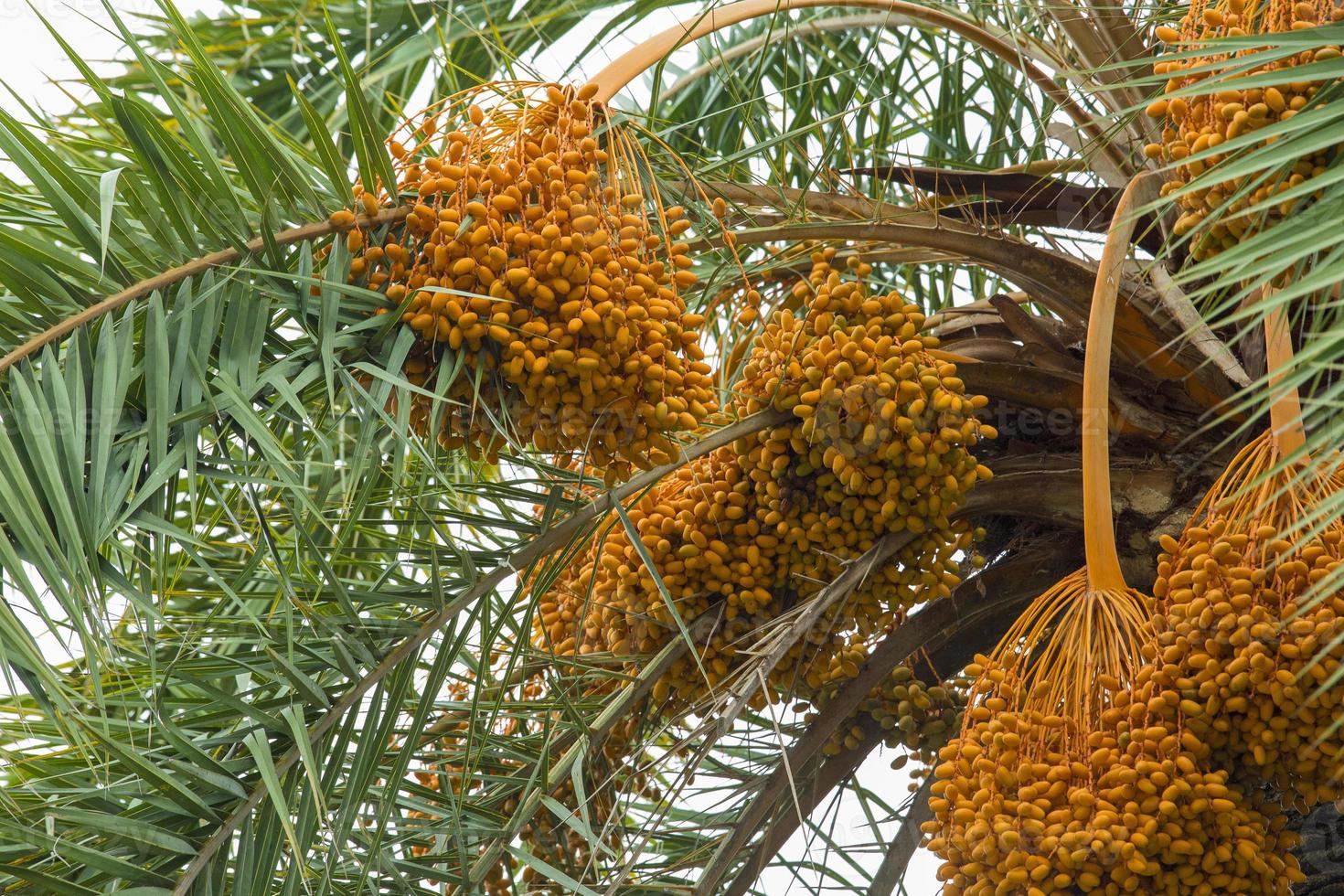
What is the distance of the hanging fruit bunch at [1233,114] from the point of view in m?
1.47

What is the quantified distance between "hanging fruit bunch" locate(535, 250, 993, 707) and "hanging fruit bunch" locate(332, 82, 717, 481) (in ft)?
1.00

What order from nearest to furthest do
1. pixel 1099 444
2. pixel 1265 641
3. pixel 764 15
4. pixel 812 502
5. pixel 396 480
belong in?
pixel 396 480, pixel 1265 641, pixel 1099 444, pixel 812 502, pixel 764 15

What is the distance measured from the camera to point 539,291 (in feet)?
5.20

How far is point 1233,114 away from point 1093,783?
2.68ft

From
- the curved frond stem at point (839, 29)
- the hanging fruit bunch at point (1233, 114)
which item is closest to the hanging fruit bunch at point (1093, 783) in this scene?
the hanging fruit bunch at point (1233, 114)

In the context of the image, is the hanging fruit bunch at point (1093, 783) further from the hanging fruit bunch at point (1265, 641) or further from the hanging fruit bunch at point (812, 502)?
the hanging fruit bunch at point (812, 502)

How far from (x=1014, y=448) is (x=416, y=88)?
190 centimetres

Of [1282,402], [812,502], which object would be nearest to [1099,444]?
[1282,402]

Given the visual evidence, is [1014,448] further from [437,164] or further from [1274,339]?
[437,164]

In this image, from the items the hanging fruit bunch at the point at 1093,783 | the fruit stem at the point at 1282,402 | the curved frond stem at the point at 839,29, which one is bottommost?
the hanging fruit bunch at the point at 1093,783

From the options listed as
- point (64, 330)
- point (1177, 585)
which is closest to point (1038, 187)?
point (1177, 585)

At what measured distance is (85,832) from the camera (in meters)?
1.73

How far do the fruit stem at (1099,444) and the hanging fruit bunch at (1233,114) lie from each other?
0.15 m

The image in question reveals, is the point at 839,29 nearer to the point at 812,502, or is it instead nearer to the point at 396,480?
the point at 812,502
